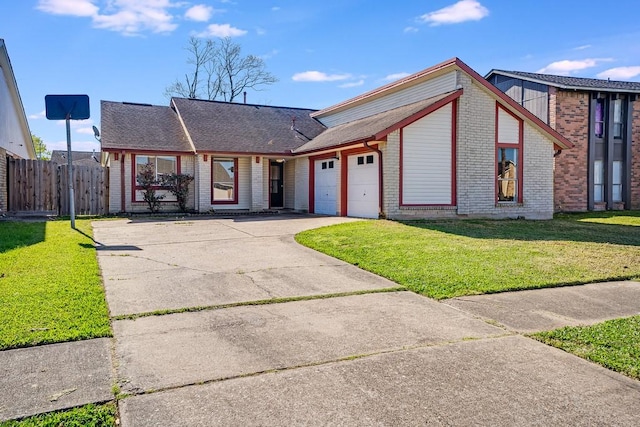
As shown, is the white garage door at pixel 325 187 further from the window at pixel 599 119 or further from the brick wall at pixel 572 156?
the window at pixel 599 119

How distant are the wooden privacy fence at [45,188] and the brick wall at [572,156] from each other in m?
19.9

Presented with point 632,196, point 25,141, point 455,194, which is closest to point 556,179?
point 632,196

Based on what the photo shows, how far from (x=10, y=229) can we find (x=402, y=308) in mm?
10765

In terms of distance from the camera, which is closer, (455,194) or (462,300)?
(462,300)

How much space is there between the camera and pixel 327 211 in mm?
17828

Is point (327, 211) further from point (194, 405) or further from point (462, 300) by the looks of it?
point (194, 405)

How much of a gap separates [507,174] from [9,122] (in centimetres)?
1984

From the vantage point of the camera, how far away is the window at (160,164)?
1867 centimetres

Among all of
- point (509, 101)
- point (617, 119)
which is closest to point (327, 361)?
point (509, 101)

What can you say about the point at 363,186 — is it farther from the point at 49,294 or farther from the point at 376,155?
the point at 49,294

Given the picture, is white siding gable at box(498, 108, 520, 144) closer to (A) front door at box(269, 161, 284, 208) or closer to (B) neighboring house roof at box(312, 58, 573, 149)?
(B) neighboring house roof at box(312, 58, 573, 149)

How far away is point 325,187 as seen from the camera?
712 inches

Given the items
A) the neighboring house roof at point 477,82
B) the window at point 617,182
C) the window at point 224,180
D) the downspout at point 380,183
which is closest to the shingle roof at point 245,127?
the window at point 224,180

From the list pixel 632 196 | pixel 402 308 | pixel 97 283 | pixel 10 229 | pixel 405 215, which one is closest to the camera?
pixel 402 308
